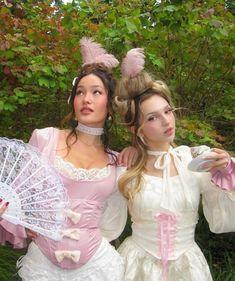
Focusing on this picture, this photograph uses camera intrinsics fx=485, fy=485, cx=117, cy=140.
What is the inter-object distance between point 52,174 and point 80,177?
235mm

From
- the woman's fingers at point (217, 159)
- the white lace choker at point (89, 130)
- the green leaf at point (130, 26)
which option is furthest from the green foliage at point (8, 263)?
the green leaf at point (130, 26)

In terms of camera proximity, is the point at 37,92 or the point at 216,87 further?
the point at 216,87

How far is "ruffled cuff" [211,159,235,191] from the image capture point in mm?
2365

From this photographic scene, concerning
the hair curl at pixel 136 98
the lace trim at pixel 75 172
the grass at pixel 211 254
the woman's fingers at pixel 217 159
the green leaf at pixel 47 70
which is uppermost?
the green leaf at pixel 47 70

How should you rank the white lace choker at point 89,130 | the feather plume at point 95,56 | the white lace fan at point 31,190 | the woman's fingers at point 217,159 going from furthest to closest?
1. the feather plume at point 95,56
2. the white lace choker at point 89,130
3. the woman's fingers at point 217,159
4. the white lace fan at point 31,190

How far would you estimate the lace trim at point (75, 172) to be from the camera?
2438 millimetres

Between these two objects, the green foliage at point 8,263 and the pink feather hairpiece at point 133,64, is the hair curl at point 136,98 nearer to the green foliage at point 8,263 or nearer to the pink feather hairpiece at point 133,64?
the pink feather hairpiece at point 133,64

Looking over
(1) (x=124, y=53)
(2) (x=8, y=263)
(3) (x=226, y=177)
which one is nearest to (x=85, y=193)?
(3) (x=226, y=177)

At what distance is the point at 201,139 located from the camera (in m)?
3.09

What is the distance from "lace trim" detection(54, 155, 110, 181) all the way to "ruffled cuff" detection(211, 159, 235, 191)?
58 centimetres

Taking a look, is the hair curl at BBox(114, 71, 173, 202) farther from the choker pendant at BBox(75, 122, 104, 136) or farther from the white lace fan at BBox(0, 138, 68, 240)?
the white lace fan at BBox(0, 138, 68, 240)

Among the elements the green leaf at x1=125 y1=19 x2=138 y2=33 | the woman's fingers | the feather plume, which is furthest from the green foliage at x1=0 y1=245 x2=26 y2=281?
the green leaf at x1=125 y1=19 x2=138 y2=33

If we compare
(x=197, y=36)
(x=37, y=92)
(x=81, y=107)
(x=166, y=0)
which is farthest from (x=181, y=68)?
(x=81, y=107)

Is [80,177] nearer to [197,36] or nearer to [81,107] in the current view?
[81,107]
